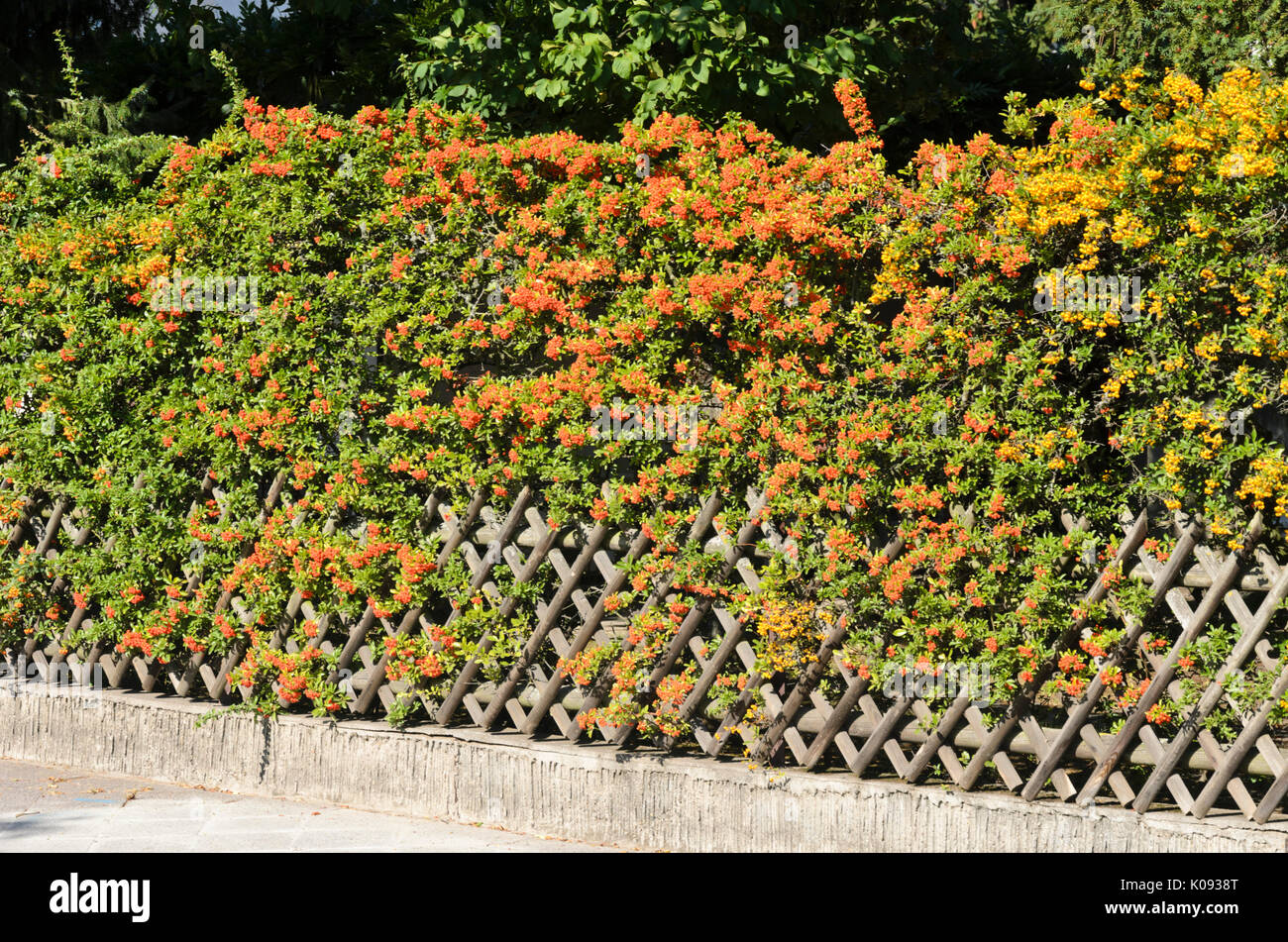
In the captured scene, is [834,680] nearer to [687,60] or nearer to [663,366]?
[663,366]

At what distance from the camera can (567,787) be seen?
5055 millimetres

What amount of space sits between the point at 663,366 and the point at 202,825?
2.87m

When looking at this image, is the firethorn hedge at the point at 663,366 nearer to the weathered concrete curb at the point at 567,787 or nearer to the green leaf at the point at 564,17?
the weathered concrete curb at the point at 567,787

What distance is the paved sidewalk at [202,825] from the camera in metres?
4.92

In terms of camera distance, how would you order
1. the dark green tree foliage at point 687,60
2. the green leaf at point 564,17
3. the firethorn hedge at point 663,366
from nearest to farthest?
the firethorn hedge at point 663,366, the dark green tree foliage at point 687,60, the green leaf at point 564,17

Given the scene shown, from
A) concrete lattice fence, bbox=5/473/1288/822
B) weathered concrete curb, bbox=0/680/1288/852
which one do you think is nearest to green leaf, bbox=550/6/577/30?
concrete lattice fence, bbox=5/473/1288/822

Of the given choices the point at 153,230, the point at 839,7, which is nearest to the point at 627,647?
the point at 153,230

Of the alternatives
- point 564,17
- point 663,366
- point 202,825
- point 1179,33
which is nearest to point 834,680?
point 663,366

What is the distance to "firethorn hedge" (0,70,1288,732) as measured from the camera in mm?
4078

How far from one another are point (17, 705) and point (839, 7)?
22.6 feet

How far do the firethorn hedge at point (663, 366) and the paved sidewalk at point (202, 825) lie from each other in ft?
1.89

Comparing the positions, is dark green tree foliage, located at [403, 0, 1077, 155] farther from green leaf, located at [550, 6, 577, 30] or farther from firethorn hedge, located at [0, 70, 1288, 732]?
firethorn hedge, located at [0, 70, 1288, 732]

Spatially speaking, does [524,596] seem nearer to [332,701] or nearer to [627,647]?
[627,647]

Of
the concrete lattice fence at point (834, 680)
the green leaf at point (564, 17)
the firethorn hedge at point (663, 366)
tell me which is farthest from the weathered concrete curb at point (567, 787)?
the green leaf at point (564, 17)
